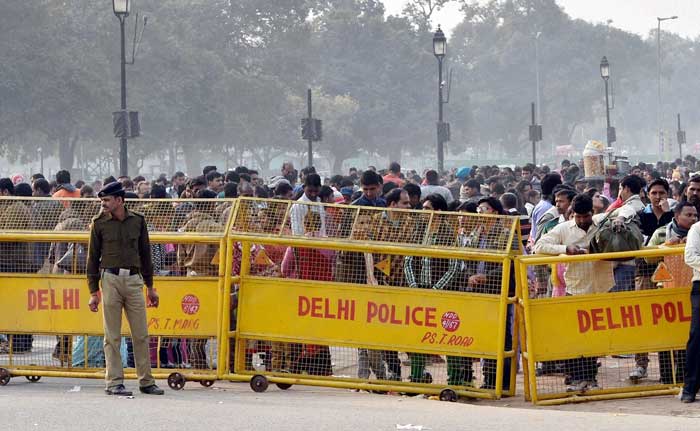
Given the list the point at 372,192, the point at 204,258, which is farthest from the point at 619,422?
the point at 372,192

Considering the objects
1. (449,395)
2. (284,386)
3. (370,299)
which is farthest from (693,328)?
(284,386)

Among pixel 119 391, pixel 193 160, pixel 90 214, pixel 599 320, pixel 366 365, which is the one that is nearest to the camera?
pixel 599 320

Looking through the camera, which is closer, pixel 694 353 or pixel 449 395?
pixel 694 353

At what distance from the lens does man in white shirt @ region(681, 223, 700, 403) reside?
988 cm

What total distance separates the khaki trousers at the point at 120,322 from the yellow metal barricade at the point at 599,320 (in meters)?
2.87

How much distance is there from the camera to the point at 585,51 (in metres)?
98.5

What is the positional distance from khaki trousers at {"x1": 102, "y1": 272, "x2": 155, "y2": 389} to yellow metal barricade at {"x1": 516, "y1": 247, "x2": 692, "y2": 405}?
→ 2.87 meters

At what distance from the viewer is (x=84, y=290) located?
1112 cm

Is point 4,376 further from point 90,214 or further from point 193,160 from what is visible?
point 193,160

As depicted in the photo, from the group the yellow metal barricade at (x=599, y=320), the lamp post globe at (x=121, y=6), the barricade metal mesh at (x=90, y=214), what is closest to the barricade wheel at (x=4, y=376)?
the barricade metal mesh at (x=90, y=214)

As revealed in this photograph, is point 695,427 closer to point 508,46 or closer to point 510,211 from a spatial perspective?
point 510,211

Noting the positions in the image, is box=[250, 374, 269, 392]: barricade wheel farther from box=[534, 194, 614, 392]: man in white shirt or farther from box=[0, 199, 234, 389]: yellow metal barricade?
box=[534, 194, 614, 392]: man in white shirt

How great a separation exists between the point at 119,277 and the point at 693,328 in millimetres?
4279

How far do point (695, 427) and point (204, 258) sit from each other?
4052 mm
